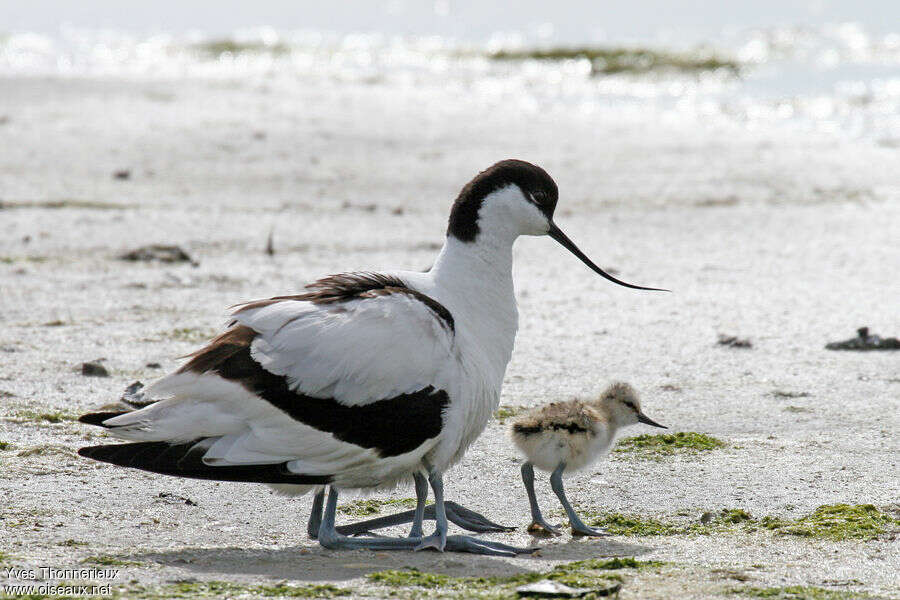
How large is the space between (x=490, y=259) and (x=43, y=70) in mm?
15085

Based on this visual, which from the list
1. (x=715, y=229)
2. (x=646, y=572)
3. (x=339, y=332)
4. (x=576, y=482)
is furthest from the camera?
(x=715, y=229)

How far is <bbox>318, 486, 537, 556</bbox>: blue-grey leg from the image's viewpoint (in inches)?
161

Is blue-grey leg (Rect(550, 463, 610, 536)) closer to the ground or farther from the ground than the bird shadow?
farther from the ground

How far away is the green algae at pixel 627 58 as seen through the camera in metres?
19.6

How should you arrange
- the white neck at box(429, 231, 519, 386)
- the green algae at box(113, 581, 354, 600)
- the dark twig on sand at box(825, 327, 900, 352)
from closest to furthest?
the green algae at box(113, 581, 354, 600) → the white neck at box(429, 231, 519, 386) → the dark twig on sand at box(825, 327, 900, 352)

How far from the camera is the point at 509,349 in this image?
4.61m

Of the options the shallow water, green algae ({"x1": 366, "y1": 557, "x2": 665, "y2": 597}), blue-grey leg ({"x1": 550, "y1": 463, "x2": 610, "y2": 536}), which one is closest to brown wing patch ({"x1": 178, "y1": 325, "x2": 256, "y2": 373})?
green algae ({"x1": 366, "y1": 557, "x2": 665, "y2": 597})

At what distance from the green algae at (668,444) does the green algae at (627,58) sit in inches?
581

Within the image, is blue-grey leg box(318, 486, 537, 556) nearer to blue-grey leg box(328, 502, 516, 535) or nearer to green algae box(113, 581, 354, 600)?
blue-grey leg box(328, 502, 516, 535)

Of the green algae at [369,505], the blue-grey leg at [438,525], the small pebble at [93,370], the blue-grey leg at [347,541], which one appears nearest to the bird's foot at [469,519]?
the blue-grey leg at [438,525]

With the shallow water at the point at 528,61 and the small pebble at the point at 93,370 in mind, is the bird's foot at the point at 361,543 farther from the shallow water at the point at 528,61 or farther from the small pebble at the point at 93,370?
the shallow water at the point at 528,61

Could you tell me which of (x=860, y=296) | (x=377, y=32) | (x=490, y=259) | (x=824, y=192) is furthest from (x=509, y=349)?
(x=377, y=32)

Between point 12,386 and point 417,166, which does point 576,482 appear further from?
point 417,166

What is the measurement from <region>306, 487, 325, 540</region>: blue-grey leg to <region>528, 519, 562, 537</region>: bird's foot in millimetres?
712
